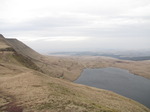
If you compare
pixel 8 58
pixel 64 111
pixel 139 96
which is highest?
pixel 8 58

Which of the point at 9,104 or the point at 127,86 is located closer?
the point at 9,104

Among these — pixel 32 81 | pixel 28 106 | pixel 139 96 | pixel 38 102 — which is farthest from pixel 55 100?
pixel 139 96

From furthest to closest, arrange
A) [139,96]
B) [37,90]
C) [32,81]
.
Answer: [139,96], [32,81], [37,90]

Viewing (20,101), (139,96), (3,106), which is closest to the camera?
(3,106)

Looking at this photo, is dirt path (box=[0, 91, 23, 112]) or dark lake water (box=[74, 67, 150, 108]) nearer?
dirt path (box=[0, 91, 23, 112])

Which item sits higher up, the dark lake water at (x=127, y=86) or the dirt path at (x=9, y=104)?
the dirt path at (x=9, y=104)

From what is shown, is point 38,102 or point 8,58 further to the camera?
point 8,58

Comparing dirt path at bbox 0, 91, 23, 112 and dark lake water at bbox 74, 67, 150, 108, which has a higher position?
dirt path at bbox 0, 91, 23, 112

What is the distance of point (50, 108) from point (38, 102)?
3.70 m

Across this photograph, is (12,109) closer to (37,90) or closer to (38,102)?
(38,102)

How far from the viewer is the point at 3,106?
27.8 m

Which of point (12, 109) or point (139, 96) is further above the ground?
point (12, 109)

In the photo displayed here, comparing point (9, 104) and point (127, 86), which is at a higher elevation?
point (9, 104)

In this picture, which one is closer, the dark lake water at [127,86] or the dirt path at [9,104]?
the dirt path at [9,104]
